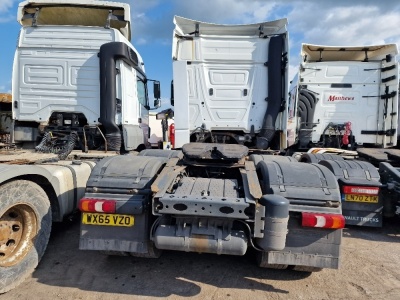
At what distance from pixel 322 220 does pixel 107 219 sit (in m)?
1.86

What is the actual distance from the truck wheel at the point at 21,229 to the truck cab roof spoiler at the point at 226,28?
4.09 meters

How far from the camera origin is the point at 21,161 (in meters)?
3.25

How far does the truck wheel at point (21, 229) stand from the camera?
7.95 ft

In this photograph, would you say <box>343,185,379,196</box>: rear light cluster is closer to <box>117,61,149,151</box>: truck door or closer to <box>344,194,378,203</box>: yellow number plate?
<box>344,194,378,203</box>: yellow number plate

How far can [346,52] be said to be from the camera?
712cm

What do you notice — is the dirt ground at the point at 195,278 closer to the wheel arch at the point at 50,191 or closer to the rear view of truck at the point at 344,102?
the wheel arch at the point at 50,191

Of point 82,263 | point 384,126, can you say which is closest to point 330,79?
point 384,126

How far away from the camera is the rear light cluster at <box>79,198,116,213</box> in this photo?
2.49 meters

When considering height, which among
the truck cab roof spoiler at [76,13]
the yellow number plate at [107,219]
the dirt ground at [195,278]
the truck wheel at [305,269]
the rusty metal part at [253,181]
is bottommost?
the dirt ground at [195,278]

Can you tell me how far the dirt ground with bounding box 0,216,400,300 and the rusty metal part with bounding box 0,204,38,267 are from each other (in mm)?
268

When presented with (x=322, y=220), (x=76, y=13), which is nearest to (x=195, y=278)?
(x=322, y=220)

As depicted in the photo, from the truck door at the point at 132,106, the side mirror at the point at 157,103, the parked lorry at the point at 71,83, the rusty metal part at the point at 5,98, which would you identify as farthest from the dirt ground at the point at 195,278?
the rusty metal part at the point at 5,98

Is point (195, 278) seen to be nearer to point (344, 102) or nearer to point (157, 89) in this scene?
point (157, 89)

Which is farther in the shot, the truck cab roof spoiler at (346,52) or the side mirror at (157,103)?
Answer: the side mirror at (157,103)
